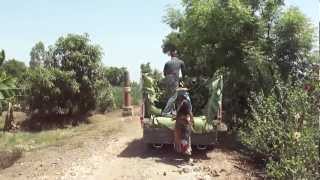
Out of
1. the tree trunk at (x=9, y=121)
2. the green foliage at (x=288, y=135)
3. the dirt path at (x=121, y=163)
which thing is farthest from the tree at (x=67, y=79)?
the green foliage at (x=288, y=135)

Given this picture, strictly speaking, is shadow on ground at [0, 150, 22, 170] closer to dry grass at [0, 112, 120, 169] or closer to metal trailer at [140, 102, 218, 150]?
dry grass at [0, 112, 120, 169]

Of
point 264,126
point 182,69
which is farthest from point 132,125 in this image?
point 264,126

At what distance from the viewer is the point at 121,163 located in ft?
36.6

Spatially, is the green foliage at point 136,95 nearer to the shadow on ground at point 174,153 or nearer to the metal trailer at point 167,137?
the shadow on ground at point 174,153

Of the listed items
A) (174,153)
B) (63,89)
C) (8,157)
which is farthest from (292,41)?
(63,89)

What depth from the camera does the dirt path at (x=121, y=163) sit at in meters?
10.4

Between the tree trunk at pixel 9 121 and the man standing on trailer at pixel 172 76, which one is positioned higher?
the man standing on trailer at pixel 172 76

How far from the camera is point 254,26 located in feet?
44.6

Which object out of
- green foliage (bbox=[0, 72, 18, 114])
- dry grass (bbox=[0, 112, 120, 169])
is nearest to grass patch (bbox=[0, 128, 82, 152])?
dry grass (bbox=[0, 112, 120, 169])

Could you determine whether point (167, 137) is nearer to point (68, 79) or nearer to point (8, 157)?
point (8, 157)

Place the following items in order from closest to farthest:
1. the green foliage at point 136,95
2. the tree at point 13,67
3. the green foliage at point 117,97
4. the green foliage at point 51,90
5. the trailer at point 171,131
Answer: the trailer at point 171,131
the green foliage at point 51,90
the green foliage at point 117,97
the green foliage at point 136,95
the tree at point 13,67

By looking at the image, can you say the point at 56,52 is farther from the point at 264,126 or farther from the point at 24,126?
the point at 264,126

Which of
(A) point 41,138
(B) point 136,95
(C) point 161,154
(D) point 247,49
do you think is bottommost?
(C) point 161,154

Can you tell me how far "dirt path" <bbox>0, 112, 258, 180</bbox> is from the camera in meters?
10.4
